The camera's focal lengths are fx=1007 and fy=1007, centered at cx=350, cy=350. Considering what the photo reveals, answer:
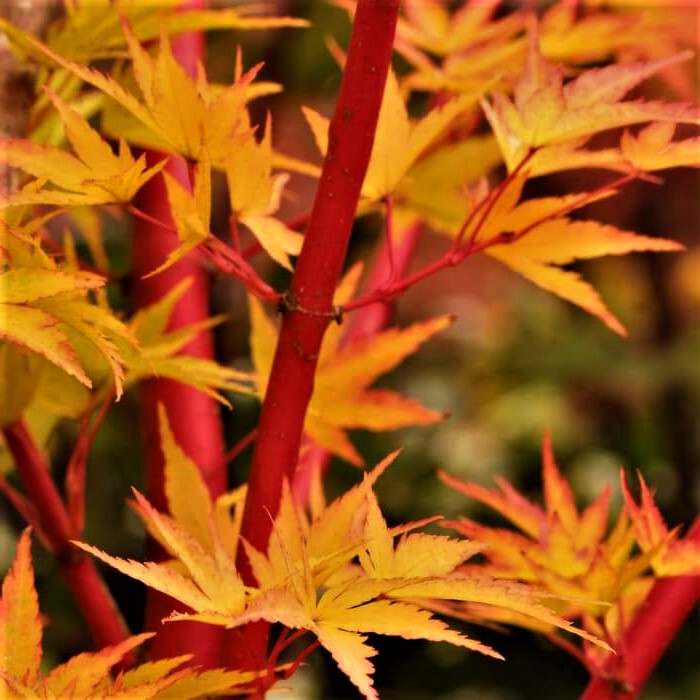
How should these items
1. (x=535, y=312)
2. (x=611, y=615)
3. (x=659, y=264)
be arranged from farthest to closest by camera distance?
(x=535, y=312) < (x=659, y=264) < (x=611, y=615)

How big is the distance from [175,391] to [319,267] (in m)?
0.14

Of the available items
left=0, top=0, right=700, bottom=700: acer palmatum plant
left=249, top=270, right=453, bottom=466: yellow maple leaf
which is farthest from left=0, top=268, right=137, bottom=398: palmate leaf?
left=249, top=270, right=453, bottom=466: yellow maple leaf

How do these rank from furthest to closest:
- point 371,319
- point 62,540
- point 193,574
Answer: point 371,319 → point 62,540 → point 193,574

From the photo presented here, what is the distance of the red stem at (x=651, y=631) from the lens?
334 mm

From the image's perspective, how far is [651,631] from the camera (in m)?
0.34

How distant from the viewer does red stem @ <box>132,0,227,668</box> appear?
378 mm

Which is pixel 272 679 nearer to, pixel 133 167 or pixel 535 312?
pixel 133 167

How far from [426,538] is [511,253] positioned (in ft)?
0.35

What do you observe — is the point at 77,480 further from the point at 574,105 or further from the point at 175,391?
the point at 574,105

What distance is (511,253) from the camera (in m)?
0.32

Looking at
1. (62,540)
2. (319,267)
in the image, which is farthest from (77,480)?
(319,267)

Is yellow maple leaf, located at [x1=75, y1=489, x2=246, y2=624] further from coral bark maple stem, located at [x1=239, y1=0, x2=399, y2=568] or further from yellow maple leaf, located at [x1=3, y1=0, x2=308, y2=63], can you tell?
yellow maple leaf, located at [x1=3, y1=0, x2=308, y2=63]

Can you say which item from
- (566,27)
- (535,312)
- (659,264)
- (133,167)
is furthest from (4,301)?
(535,312)

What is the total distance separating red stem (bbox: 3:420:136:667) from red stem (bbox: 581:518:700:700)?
0.17m
